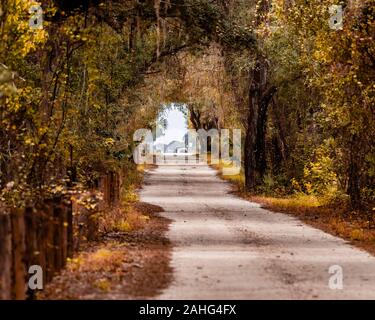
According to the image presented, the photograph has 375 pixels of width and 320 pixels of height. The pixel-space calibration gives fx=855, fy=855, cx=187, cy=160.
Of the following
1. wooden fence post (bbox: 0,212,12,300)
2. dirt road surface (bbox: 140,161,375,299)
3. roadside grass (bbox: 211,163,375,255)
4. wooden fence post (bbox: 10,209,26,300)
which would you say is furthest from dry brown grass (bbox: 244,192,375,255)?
wooden fence post (bbox: 0,212,12,300)

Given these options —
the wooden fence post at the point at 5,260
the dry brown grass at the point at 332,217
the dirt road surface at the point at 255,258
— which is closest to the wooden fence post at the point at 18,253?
the wooden fence post at the point at 5,260

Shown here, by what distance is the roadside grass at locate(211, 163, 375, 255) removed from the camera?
19250 mm

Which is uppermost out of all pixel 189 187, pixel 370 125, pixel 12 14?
pixel 12 14

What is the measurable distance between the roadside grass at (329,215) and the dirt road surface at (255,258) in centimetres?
45

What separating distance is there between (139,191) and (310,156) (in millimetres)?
7513

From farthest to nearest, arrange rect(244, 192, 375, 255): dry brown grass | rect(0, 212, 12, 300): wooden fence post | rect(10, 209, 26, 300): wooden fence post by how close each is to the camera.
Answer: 1. rect(244, 192, 375, 255): dry brown grass
2. rect(10, 209, 26, 300): wooden fence post
3. rect(0, 212, 12, 300): wooden fence post

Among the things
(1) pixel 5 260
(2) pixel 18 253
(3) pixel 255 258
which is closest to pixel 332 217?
(3) pixel 255 258

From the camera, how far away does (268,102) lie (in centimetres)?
3538

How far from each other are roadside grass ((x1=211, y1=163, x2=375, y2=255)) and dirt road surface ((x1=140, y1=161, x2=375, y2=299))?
0.45m

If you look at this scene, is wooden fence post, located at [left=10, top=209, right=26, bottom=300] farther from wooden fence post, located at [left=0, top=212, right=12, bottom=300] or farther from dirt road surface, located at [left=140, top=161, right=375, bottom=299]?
dirt road surface, located at [left=140, top=161, right=375, bottom=299]

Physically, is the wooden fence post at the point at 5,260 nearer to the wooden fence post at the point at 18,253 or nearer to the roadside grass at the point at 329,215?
the wooden fence post at the point at 18,253

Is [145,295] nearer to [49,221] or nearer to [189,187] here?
[49,221]

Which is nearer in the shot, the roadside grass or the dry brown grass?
the dry brown grass
